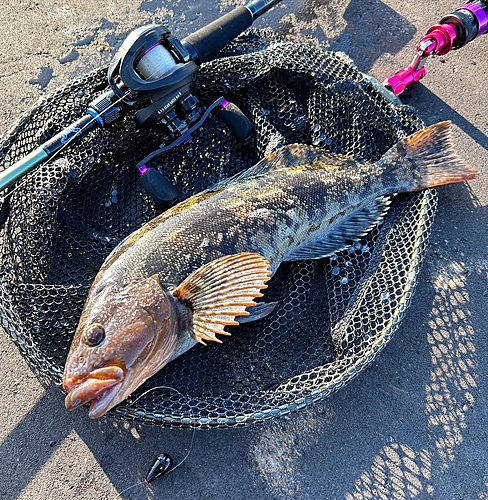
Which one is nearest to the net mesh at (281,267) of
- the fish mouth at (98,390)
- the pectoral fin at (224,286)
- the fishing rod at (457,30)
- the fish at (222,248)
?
the fish at (222,248)

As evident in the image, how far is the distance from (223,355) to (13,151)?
2.24 m

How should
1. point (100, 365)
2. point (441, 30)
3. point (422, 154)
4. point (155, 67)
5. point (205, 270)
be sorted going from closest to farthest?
1. point (100, 365)
2. point (205, 270)
3. point (155, 67)
4. point (422, 154)
5. point (441, 30)

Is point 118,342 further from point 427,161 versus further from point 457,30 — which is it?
point 457,30

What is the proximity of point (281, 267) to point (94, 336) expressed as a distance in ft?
4.85

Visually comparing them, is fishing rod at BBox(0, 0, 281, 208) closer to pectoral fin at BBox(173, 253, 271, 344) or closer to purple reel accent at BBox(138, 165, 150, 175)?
purple reel accent at BBox(138, 165, 150, 175)

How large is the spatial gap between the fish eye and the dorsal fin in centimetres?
136

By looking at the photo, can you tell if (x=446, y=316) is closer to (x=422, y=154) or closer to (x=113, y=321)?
(x=422, y=154)

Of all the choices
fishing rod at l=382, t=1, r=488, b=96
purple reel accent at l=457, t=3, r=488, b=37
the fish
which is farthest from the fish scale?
purple reel accent at l=457, t=3, r=488, b=37

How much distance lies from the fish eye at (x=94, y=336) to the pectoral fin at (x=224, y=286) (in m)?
0.50

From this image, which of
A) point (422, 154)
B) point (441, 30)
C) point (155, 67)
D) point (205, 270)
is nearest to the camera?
point (205, 270)

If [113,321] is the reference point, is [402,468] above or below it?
below

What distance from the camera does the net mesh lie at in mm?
2791

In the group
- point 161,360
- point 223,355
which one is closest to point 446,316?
point 223,355

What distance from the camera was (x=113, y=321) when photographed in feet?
7.94
